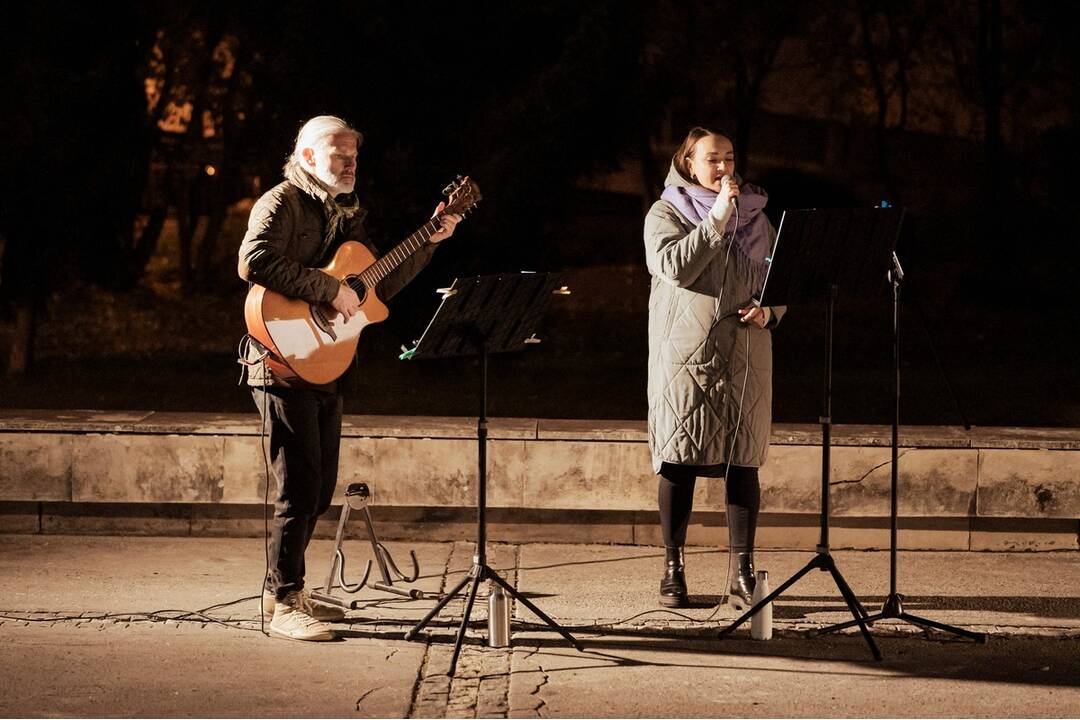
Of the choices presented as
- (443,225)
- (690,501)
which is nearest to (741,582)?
(690,501)

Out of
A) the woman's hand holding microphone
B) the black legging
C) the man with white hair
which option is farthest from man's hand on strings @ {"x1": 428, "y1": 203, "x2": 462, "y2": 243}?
the black legging

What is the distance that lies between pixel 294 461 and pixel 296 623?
2.12 ft

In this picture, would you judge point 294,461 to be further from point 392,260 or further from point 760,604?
point 760,604

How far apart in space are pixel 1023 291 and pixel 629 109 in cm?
1263

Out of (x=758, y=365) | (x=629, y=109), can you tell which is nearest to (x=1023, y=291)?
(x=629, y=109)

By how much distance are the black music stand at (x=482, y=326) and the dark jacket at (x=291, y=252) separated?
45 centimetres

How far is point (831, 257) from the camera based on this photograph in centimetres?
637

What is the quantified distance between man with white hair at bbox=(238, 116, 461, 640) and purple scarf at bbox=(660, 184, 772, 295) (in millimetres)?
1069

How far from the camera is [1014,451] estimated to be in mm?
8125

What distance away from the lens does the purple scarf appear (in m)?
7.02

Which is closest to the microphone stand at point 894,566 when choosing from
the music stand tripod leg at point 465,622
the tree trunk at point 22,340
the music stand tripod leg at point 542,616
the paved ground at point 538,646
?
the paved ground at point 538,646

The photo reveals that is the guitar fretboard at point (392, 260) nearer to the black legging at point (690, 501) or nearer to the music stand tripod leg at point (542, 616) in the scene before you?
the music stand tripod leg at point (542, 616)

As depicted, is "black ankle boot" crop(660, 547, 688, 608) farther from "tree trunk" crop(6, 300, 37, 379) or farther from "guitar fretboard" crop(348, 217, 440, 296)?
"tree trunk" crop(6, 300, 37, 379)

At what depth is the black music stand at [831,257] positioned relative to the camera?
20.6 ft
